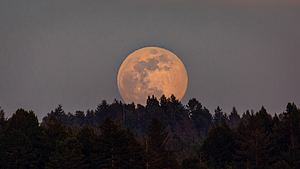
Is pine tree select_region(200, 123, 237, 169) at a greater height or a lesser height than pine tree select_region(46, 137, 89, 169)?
greater

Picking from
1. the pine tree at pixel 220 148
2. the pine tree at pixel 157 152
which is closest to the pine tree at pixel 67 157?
the pine tree at pixel 157 152

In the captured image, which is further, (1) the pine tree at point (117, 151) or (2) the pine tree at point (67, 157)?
(1) the pine tree at point (117, 151)

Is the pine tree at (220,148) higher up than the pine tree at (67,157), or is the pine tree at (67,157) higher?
the pine tree at (220,148)

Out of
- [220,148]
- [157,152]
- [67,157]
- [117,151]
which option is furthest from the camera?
[220,148]

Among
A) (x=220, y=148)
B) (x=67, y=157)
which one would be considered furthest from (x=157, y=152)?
(x=220, y=148)

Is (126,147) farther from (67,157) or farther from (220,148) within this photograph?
(220,148)

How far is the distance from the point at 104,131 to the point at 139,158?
750 cm

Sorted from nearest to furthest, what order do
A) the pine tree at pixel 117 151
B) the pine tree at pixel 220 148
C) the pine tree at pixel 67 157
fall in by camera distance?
the pine tree at pixel 67 157 < the pine tree at pixel 117 151 < the pine tree at pixel 220 148

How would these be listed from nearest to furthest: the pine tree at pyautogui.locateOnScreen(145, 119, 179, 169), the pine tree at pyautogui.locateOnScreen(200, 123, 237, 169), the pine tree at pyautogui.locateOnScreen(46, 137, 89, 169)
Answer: the pine tree at pyautogui.locateOnScreen(46, 137, 89, 169), the pine tree at pyautogui.locateOnScreen(145, 119, 179, 169), the pine tree at pyautogui.locateOnScreen(200, 123, 237, 169)

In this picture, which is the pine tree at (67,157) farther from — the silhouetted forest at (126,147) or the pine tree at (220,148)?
the pine tree at (220,148)

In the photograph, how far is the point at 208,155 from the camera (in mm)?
136250

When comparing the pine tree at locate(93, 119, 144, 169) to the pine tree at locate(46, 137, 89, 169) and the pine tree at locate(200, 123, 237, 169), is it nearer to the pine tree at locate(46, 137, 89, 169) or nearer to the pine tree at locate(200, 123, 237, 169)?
the pine tree at locate(46, 137, 89, 169)

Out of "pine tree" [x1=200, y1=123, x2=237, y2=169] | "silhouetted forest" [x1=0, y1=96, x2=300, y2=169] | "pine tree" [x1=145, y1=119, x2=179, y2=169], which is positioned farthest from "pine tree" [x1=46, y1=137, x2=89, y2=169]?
"pine tree" [x1=200, y1=123, x2=237, y2=169]

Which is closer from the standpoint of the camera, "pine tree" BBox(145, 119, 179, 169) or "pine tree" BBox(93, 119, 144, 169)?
"pine tree" BBox(93, 119, 144, 169)
